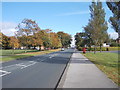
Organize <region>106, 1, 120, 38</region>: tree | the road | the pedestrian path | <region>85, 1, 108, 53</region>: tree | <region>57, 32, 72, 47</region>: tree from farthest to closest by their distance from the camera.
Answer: <region>57, 32, 72, 47</region>: tree
<region>85, 1, 108, 53</region>: tree
<region>106, 1, 120, 38</region>: tree
the road
the pedestrian path

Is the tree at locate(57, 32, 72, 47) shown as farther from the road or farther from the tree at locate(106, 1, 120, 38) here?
the road

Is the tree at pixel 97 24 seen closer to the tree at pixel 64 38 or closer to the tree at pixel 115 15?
the tree at pixel 115 15

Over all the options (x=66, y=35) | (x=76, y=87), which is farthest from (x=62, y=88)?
(x=66, y=35)

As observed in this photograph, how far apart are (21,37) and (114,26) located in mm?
31718

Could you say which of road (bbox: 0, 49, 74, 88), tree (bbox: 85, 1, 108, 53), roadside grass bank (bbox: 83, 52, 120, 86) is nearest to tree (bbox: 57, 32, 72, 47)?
tree (bbox: 85, 1, 108, 53)

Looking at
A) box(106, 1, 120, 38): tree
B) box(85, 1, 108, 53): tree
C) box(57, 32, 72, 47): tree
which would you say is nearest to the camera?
box(106, 1, 120, 38): tree

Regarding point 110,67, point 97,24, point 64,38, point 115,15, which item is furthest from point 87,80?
point 64,38

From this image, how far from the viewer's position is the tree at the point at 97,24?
137 ft

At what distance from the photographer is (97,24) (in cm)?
4206

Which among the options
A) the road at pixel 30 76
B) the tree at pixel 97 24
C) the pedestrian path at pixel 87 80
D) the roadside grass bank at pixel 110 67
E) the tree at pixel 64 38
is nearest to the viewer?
the pedestrian path at pixel 87 80

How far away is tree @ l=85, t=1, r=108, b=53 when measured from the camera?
4184 centimetres

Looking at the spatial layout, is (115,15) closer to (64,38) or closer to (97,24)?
(97,24)

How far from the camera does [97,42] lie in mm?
43281

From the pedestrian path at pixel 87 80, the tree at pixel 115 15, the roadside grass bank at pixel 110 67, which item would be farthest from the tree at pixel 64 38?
the pedestrian path at pixel 87 80
